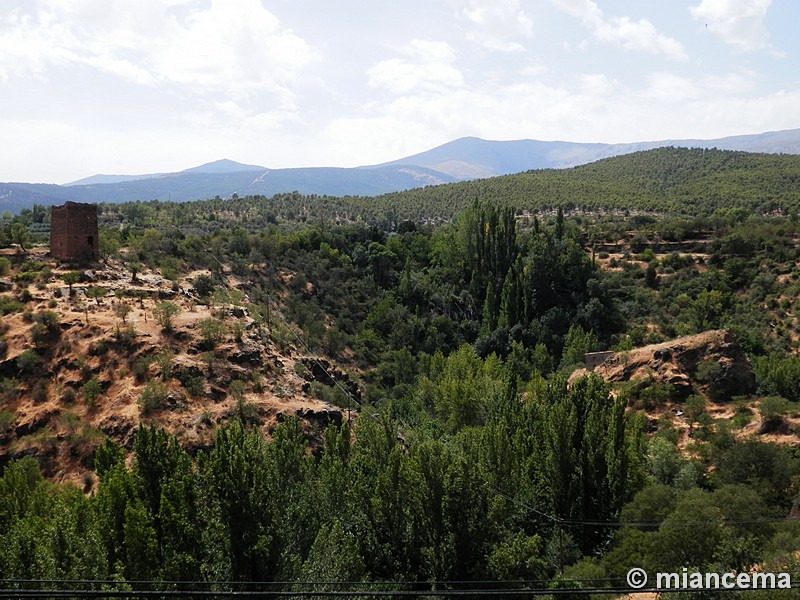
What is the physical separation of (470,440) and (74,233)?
31.3 metres

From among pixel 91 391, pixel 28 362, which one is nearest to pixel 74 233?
pixel 28 362

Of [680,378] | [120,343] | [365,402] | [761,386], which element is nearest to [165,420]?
[120,343]

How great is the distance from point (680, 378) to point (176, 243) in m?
42.5

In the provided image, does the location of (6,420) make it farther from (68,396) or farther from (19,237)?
(19,237)

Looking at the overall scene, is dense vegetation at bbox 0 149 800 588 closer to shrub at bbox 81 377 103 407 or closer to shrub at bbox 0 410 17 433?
shrub at bbox 0 410 17 433

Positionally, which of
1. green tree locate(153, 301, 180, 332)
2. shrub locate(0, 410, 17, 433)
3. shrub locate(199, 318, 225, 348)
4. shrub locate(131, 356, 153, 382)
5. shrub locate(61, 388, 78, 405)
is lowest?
shrub locate(0, 410, 17, 433)

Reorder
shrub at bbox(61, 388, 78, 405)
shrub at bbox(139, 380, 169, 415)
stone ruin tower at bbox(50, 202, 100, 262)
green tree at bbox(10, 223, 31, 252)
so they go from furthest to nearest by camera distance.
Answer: green tree at bbox(10, 223, 31, 252)
stone ruin tower at bbox(50, 202, 100, 262)
shrub at bbox(61, 388, 78, 405)
shrub at bbox(139, 380, 169, 415)

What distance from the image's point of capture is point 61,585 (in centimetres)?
1455

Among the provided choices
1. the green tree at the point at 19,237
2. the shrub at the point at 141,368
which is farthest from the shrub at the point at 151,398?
the green tree at the point at 19,237

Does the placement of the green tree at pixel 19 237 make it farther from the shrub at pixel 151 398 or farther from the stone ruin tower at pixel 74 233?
the shrub at pixel 151 398

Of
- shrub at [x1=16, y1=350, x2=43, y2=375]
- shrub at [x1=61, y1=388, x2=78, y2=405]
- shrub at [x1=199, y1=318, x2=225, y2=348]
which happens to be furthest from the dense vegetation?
shrub at [x1=16, y1=350, x2=43, y2=375]

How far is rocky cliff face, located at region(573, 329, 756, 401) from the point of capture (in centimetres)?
3219

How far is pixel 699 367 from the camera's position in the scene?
3312 centimetres

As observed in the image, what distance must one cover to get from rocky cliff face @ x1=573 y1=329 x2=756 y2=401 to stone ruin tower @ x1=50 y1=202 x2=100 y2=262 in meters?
37.5
